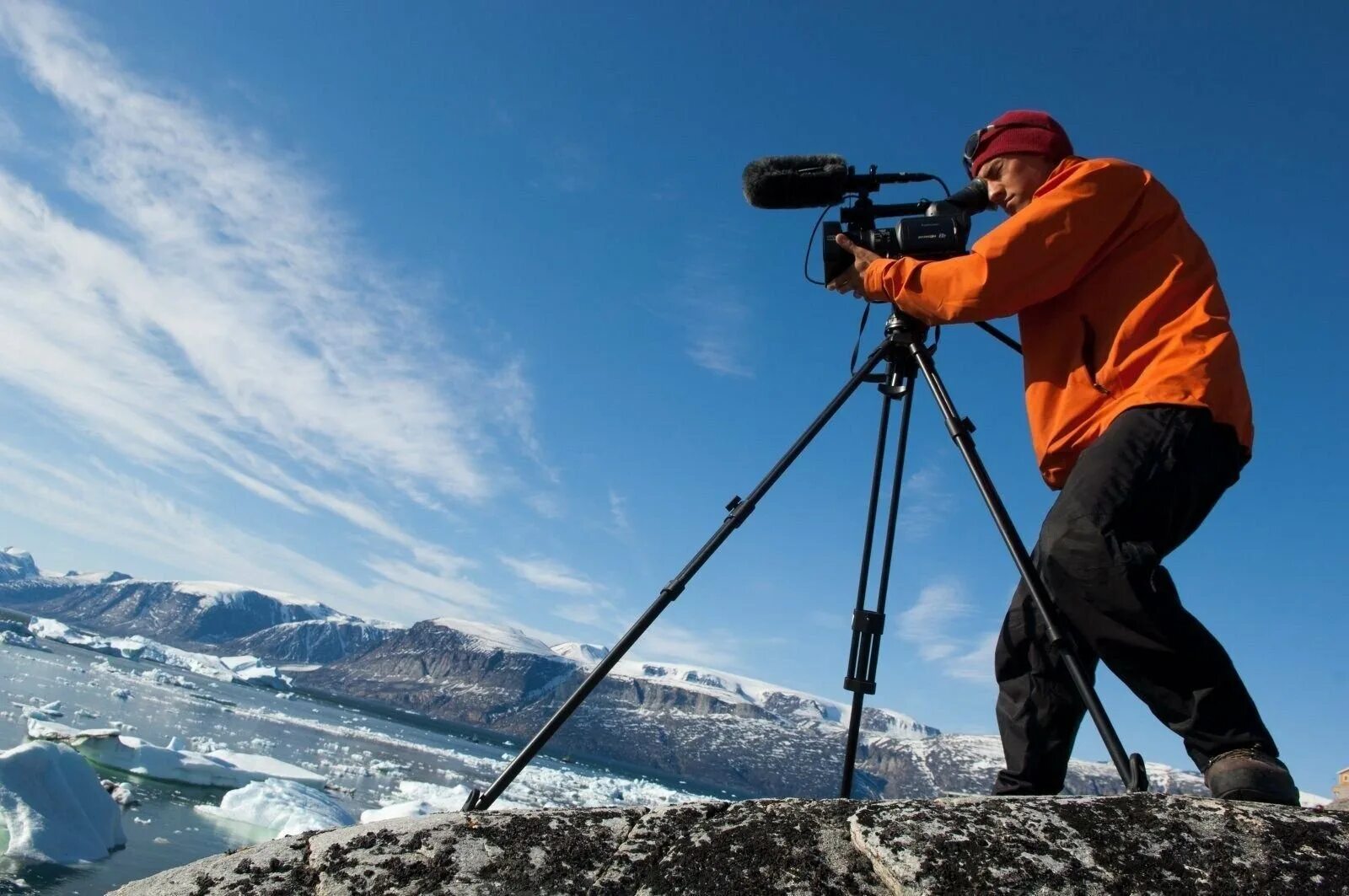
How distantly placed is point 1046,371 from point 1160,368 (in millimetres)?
261

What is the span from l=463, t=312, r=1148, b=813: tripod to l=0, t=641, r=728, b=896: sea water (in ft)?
1.41

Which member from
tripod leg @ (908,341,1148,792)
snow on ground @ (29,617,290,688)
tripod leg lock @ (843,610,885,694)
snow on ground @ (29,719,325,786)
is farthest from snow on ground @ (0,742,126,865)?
snow on ground @ (29,617,290,688)

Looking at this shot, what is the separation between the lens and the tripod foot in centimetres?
138

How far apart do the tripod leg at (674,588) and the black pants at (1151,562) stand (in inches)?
23.6

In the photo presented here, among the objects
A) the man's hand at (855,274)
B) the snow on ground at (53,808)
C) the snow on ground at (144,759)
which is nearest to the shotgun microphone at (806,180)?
the man's hand at (855,274)

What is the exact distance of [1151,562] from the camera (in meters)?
1.35

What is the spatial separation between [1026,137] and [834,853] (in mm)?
1616

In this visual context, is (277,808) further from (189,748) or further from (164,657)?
(164,657)

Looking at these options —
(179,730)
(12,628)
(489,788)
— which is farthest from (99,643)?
(489,788)

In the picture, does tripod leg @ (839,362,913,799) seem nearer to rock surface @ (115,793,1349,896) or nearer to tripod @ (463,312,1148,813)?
tripod @ (463,312,1148,813)

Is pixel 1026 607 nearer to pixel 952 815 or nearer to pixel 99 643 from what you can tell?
pixel 952 815

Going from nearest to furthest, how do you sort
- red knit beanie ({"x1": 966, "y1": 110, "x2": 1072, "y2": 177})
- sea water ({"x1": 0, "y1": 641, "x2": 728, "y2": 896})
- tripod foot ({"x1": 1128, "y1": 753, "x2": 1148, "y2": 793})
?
tripod foot ({"x1": 1128, "y1": 753, "x2": 1148, "y2": 793}) < red knit beanie ({"x1": 966, "y1": 110, "x2": 1072, "y2": 177}) < sea water ({"x1": 0, "y1": 641, "x2": 728, "y2": 896})

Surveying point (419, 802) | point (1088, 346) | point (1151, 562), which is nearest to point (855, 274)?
point (1088, 346)

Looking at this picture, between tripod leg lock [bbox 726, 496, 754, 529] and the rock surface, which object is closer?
the rock surface
